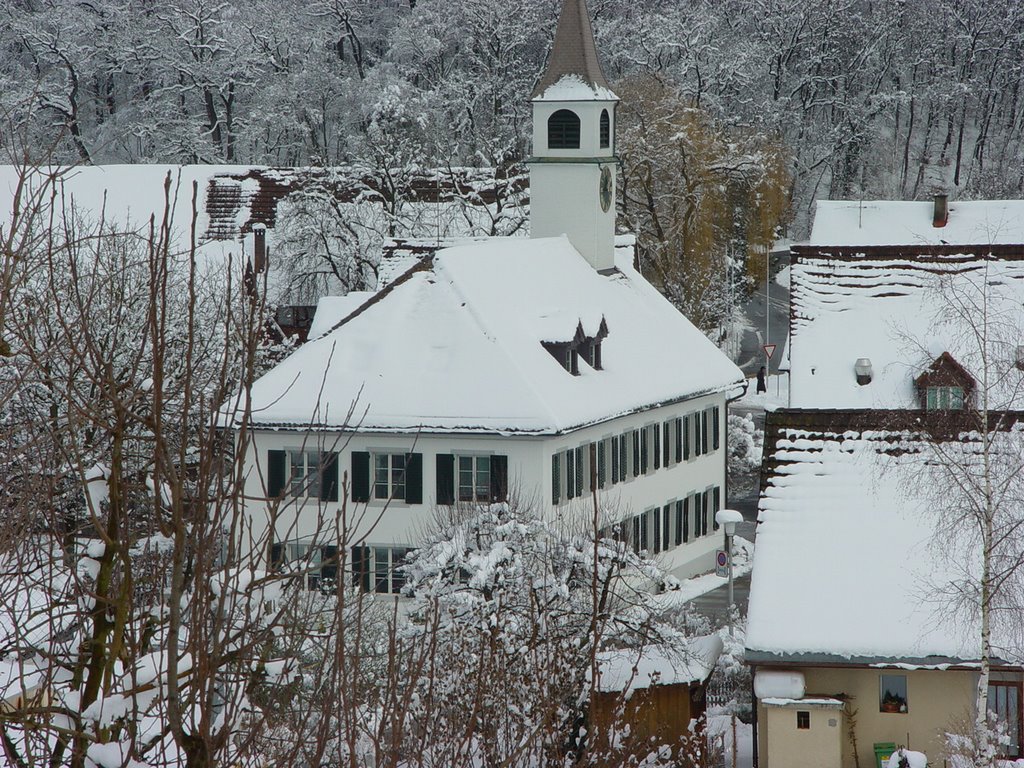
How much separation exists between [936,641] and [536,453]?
36.6 ft

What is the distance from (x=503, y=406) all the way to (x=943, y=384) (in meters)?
7.88

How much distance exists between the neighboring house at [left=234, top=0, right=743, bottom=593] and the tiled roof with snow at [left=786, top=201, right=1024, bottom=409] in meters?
3.30

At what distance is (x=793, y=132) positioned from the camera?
236 feet

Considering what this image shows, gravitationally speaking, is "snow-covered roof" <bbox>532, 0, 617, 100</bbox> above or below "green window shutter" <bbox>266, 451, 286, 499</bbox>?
above

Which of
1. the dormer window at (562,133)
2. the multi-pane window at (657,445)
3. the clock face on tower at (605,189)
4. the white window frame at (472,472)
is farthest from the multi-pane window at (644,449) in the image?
the dormer window at (562,133)

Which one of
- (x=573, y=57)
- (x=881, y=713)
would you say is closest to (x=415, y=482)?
(x=881, y=713)

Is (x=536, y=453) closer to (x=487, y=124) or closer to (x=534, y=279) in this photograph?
(x=534, y=279)

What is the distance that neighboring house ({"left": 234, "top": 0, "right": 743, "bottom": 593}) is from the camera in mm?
28875

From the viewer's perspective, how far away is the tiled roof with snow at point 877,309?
96.0 feet

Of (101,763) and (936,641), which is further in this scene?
(936,641)

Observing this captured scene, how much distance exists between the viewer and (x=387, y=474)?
2942cm

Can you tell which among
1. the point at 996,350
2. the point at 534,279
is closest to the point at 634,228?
the point at 534,279

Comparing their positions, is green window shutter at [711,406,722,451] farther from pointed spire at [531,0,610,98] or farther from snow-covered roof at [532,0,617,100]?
pointed spire at [531,0,610,98]

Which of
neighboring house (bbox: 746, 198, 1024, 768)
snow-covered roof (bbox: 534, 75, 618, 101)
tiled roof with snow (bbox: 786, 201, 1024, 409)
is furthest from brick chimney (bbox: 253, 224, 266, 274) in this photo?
neighboring house (bbox: 746, 198, 1024, 768)
